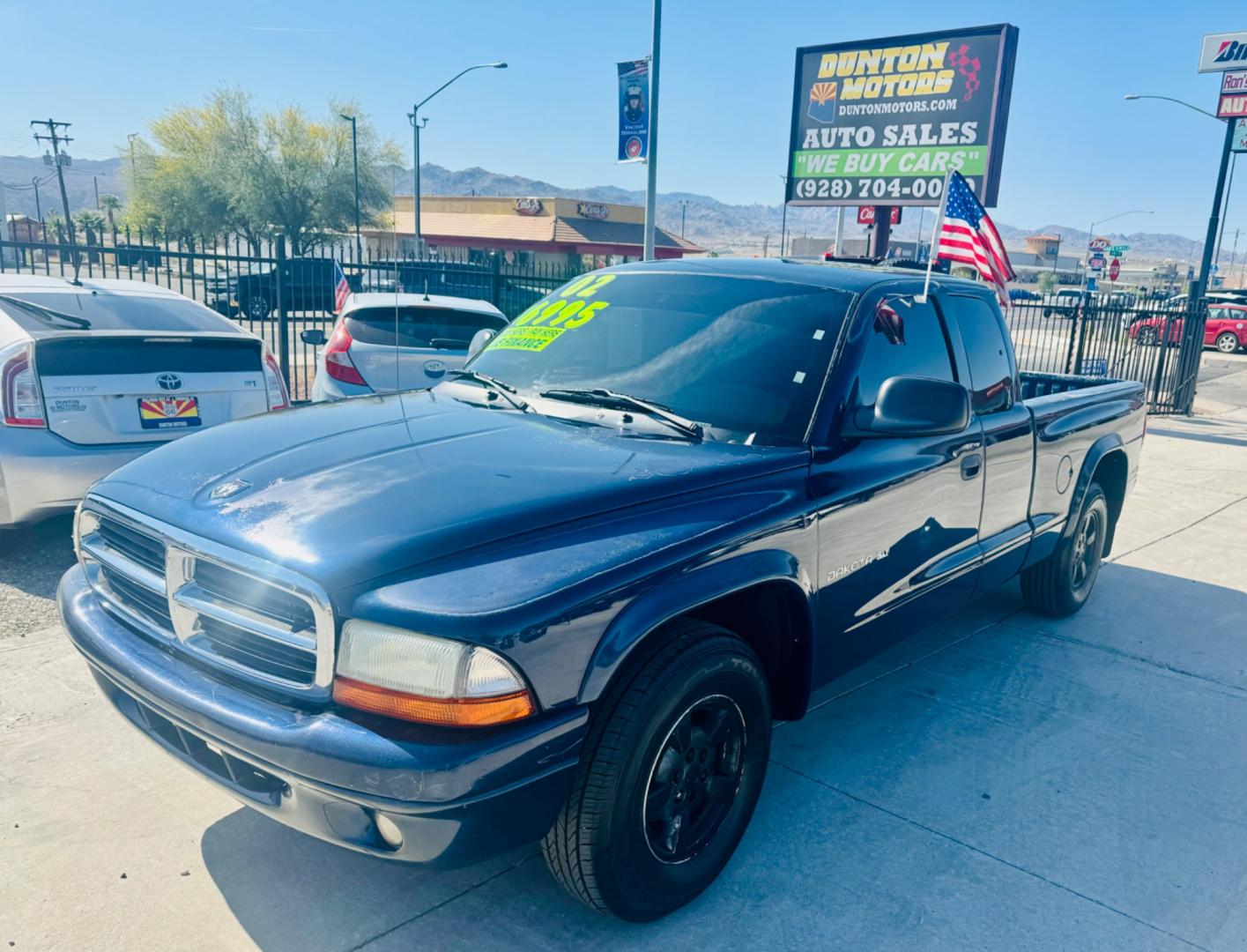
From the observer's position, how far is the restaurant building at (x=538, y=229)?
5822 cm

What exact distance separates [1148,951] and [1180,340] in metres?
15.3

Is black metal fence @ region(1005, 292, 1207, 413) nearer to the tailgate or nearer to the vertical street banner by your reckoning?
the vertical street banner

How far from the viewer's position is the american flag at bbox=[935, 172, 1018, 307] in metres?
5.80

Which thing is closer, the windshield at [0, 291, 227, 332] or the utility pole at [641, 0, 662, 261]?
the windshield at [0, 291, 227, 332]

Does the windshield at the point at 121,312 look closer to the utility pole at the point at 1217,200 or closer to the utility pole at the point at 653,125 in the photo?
the utility pole at the point at 653,125

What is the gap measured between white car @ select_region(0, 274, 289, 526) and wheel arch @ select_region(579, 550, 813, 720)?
150 inches

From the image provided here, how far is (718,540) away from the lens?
2.75 metres

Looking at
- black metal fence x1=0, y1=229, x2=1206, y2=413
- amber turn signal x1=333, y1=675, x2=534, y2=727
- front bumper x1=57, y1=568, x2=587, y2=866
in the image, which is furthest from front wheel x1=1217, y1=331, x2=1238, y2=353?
amber turn signal x1=333, y1=675, x2=534, y2=727

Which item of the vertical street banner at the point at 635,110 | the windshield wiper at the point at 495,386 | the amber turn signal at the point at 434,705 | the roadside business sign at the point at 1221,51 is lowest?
the amber turn signal at the point at 434,705

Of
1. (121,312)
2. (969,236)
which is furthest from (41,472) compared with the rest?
(969,236)

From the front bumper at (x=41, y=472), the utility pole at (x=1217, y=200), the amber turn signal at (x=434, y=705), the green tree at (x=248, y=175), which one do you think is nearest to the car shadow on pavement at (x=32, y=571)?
the front bumper at (x=41, y=472)

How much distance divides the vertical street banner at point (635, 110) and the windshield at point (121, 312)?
907 centimetres

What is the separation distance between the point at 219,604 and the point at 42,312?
3852 mm

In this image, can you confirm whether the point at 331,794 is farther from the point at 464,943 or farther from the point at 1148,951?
the point at 1148,951
